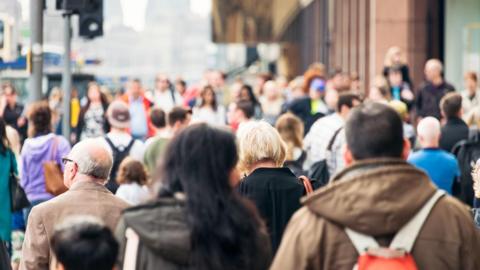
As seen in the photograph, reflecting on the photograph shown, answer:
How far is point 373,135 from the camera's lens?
561cm

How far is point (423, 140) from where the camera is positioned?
11.6 m

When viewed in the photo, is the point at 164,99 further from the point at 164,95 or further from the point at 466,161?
the point at 466,161

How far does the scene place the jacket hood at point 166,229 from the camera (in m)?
5.25

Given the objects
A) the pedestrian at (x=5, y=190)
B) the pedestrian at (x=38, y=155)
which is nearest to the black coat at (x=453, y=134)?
the pedestrian at (x=38, y=155)

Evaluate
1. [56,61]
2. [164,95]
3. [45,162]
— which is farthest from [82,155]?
[56,61]

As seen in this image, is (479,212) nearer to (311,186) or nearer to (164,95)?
(311,186)

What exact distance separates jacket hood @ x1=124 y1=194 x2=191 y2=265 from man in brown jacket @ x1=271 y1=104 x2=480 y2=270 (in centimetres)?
45

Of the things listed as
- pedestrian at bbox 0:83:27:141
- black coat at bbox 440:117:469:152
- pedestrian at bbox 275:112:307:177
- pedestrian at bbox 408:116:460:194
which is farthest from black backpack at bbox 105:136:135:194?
pedestrian at bbox 0:83:27:141

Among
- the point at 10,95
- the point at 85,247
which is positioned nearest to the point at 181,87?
the point at 10,95

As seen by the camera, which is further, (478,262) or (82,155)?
(82,155)

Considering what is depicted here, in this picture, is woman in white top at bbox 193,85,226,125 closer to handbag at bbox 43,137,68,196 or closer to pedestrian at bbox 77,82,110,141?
pedestrian at bbox 77,82,110,141

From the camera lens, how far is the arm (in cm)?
765

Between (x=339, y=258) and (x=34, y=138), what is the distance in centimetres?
857

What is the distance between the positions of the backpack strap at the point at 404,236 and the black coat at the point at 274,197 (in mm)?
2720
